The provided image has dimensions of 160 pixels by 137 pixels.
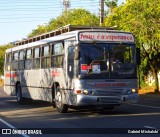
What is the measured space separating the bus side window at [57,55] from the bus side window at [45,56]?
59cm

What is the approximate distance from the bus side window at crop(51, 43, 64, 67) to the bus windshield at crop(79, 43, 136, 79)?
1696 millimetres

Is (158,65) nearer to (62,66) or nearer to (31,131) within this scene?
(62,66)

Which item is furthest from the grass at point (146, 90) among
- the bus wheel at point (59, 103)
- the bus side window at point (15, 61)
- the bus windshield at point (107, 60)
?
the bus windshield at point (107, 60)

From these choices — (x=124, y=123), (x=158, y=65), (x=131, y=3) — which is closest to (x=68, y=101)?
(x=124, y=123)

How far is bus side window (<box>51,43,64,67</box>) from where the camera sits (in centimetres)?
1777

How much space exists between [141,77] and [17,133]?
28.9 metres

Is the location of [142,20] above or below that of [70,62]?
above

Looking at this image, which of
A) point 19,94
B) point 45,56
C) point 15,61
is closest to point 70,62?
point 45,56

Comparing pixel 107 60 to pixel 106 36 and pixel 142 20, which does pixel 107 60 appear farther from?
pixel 142 20

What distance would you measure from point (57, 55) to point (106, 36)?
2.48m

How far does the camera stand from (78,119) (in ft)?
51.5

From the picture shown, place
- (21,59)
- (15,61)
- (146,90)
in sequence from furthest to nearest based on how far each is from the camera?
(146,90) → (15,61) → (21,59)

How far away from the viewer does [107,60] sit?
1641cm

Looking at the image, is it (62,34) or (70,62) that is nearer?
(70,62)
